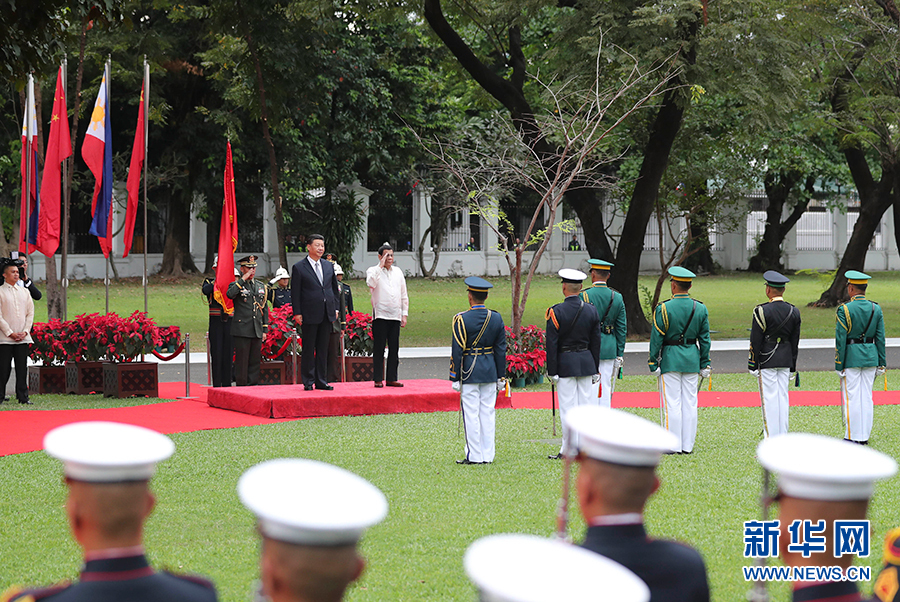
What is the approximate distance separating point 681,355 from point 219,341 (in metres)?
6.85

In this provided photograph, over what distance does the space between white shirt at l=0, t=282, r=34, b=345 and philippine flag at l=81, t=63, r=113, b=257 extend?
292 cm

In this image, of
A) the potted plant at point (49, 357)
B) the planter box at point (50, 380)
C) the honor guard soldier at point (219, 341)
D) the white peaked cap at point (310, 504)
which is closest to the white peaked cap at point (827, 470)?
the white peaked cap at point (310, 504)

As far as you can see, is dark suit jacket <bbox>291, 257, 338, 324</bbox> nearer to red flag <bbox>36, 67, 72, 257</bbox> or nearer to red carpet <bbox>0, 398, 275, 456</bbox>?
red carpet <bbox>0, 398, 275, 456</bbox>

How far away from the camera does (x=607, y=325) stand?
10.6 meters

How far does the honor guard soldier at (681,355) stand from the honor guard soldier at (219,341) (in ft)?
21.1

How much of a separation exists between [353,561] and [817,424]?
1066 centimetres

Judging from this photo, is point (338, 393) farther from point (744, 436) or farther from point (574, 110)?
point (574, 110)

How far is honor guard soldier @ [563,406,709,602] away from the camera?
2.43m

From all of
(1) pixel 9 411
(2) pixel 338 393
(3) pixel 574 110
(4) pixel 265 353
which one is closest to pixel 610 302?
(2) pixel 338 393

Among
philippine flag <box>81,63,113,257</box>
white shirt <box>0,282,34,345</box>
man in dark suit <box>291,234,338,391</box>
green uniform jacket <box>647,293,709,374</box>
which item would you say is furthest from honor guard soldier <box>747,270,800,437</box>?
philippine flag <box>81,63,113,257</box>

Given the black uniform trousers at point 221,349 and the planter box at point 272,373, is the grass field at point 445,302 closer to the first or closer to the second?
the planter box at point 272,373

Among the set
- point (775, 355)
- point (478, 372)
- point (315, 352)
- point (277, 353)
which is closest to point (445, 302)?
point (277, 353)

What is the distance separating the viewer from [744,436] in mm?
10750

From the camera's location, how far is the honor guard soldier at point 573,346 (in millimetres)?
9414
